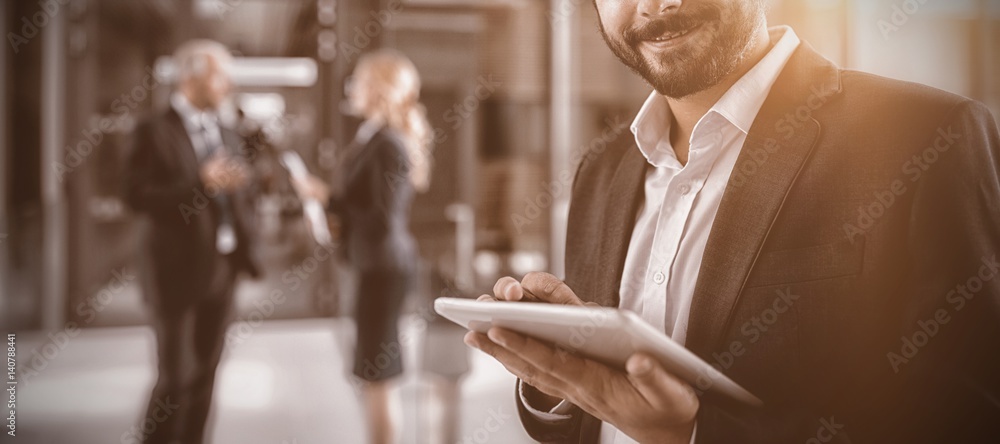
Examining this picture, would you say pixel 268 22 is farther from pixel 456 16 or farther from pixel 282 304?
pixel 282 304

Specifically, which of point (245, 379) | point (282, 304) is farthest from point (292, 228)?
point (245, 379)

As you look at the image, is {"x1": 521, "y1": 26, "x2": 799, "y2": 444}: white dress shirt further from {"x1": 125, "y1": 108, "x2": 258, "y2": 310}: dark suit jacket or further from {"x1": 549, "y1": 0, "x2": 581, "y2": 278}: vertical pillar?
{"x1": 549, "y1": 0, "x2": 581, "y2": 278}: vertical pillar

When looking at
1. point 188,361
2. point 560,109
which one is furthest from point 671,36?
point 560,109

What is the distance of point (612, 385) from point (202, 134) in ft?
8.19

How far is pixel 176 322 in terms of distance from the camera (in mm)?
2672

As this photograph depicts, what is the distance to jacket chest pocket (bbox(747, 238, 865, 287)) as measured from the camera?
34.1 inches

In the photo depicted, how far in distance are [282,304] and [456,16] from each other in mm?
2238

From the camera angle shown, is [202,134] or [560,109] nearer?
[202,134]

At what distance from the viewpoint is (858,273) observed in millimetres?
865

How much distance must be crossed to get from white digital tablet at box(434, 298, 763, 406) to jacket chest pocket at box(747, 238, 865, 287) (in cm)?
15

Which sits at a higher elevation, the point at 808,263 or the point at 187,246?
the point at 808,263

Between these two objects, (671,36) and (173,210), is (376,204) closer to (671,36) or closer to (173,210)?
(173,210)

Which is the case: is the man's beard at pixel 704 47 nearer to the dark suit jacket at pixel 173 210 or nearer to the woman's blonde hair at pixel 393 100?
the woman's blonde hair at pixel 393 100

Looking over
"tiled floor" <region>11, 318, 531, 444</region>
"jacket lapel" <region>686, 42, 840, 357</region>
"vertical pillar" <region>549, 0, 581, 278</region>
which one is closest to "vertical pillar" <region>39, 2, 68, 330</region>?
"tiled floor" <region>11, 318, 531, 444</region>
